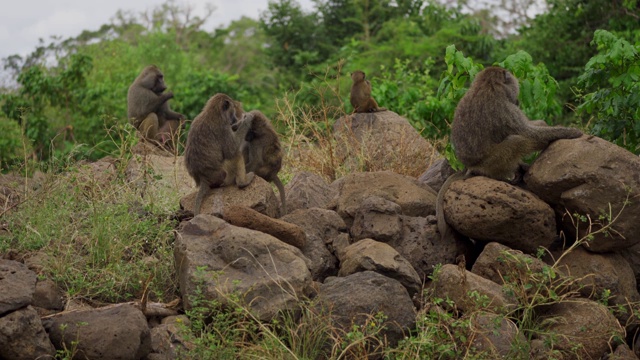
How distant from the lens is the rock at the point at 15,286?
643cm

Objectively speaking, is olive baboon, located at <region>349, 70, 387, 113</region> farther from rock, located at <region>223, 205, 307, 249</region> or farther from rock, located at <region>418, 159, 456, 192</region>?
rock, located at <region>223, 205, 307, 249</region>

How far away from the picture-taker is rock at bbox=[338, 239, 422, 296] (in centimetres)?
754

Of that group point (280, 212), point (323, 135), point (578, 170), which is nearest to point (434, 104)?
point (323, 135)

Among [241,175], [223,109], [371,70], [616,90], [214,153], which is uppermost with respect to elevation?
[223,109]

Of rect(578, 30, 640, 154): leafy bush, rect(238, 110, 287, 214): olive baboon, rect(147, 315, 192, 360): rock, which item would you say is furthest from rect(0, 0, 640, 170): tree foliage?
rect(147, 315, 192, 360): rock

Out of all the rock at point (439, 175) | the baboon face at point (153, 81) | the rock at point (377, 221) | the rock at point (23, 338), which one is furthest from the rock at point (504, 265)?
the baboon face at point (153, 81)

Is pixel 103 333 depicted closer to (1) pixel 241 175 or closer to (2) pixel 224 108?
(1) pixel 241 175

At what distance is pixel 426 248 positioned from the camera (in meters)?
8.30

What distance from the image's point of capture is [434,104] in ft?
41.7

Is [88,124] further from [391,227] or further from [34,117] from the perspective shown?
[391,227]

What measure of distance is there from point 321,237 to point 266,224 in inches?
26.3

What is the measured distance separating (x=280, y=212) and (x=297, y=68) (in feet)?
55.6

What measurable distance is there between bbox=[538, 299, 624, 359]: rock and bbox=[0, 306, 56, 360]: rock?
3700mm

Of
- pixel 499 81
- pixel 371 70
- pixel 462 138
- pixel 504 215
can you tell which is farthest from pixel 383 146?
pixel 371 70
